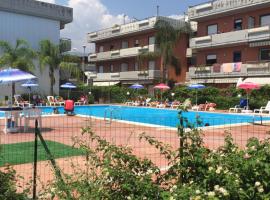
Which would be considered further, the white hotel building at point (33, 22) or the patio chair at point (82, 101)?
the white hotel building at point (33, 22)

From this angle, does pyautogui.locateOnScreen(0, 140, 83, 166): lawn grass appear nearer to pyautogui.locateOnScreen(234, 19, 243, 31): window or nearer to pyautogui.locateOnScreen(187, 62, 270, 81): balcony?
pyautogui.locateOnScreen(187, 62, 270, 81): balcony

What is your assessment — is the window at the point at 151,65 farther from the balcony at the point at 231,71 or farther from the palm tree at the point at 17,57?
the palm tree at the point at 17,57

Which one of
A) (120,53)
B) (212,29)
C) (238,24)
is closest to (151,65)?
(120,53)

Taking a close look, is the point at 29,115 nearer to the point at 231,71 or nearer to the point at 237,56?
the point at 231,71

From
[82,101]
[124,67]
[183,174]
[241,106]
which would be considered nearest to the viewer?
[183,174]

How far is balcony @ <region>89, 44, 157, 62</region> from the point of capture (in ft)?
154

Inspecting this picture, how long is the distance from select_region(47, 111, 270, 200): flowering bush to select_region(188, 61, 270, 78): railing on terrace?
31157 millimetres

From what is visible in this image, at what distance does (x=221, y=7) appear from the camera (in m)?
38.8

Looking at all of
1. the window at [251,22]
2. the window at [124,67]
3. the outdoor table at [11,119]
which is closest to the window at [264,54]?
the window at [251,22]

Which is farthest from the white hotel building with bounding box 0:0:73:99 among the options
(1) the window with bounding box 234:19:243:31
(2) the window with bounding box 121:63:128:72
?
(1) the window with bounding box 234:19:243:31

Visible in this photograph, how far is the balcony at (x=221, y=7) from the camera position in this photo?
35562mm

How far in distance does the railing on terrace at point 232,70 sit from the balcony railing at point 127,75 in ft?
18.5

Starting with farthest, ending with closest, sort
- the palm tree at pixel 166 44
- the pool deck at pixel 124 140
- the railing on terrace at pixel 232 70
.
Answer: the palm tree at pixel 166 44, the railing on terrace at pixel 232 70, the pool deck at pixel 124 140

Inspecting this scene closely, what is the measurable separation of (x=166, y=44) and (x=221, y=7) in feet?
24.5
